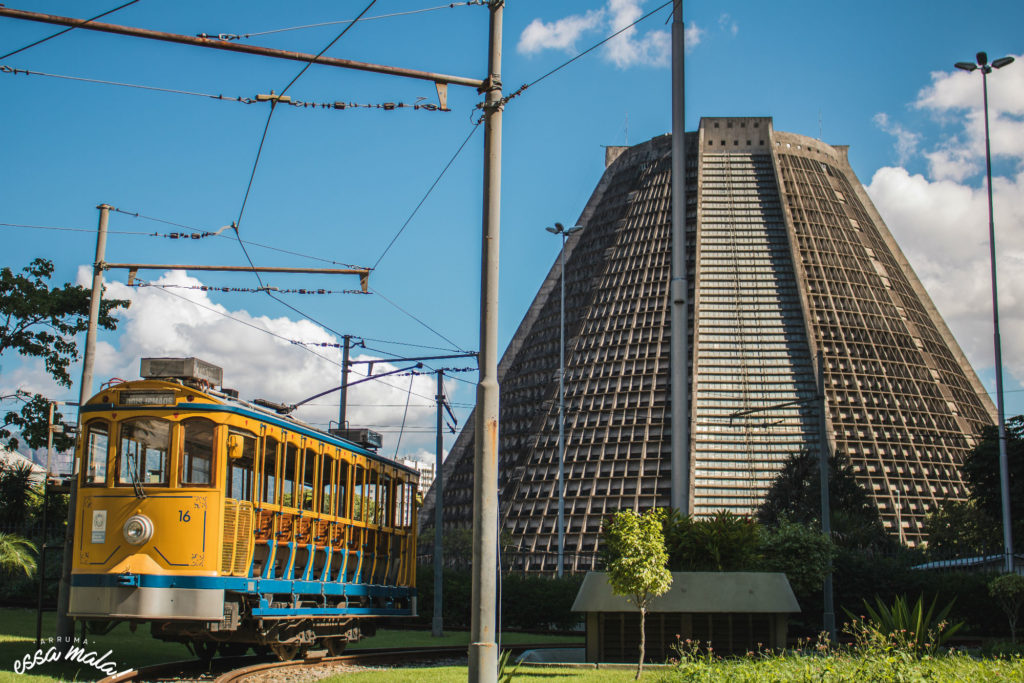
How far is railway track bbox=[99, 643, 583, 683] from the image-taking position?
16.2m

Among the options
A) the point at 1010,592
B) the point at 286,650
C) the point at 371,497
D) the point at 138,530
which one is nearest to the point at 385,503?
the point at 371,497

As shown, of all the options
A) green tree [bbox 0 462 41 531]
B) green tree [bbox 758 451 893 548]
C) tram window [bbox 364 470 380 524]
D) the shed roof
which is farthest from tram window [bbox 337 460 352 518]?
green tree [bbox 758 451 893 548]

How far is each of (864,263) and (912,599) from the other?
71.8 metres

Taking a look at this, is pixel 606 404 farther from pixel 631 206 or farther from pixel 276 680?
pixel 276 680

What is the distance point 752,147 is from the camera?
106812mm

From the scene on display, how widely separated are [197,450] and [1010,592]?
21.9 metres

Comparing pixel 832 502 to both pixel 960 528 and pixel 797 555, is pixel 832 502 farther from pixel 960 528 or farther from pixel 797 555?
pixel 797 555

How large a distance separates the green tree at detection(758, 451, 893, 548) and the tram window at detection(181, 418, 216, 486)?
4237 centimetres

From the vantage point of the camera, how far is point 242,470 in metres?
16.7

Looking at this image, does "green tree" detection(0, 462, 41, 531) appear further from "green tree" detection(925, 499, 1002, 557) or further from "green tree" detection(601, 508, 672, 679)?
"green tree" detection(925, 499, 1002, 557)

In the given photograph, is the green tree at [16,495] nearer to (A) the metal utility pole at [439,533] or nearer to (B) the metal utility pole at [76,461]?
(A) the metal utility pole at [439,533]

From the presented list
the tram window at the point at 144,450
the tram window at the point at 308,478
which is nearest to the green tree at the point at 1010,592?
the tram window at the point at 308,478

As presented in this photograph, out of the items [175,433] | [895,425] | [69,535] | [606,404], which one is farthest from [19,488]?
[895,425]

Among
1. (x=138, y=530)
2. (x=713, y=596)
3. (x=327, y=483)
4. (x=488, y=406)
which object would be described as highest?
(x=488, y=406)
